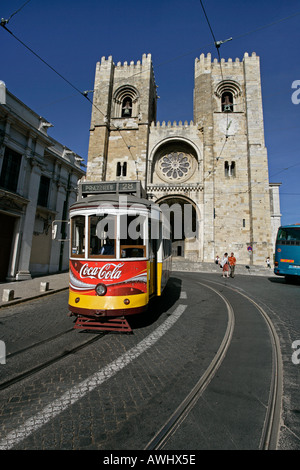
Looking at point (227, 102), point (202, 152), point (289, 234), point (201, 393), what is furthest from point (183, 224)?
point (201, 393)

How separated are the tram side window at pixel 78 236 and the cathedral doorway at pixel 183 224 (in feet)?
62.2

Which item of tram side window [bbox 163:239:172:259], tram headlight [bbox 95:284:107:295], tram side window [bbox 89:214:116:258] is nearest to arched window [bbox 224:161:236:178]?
tram side window [bbox 163:239:172:259]

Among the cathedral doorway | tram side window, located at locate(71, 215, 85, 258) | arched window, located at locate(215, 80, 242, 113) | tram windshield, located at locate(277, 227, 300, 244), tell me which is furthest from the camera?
arched window, located at locate(215, 80, 242, 113)

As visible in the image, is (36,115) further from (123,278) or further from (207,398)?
(207,398)

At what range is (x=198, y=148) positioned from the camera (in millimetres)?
24266

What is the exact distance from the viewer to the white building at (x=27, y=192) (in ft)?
35.5

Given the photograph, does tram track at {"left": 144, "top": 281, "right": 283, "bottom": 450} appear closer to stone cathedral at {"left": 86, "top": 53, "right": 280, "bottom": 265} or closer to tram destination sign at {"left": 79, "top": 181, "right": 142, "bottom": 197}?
tram destination sign at {"left": 79, "top": 181, "right": 142, "bottom": 197}

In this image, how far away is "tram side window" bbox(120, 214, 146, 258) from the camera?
14.5ft

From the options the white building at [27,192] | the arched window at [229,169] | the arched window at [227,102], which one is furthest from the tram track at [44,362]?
the arched window at [227,102]

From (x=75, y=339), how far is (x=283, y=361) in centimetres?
350

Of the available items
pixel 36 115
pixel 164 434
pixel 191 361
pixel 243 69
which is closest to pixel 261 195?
pixel 243 69

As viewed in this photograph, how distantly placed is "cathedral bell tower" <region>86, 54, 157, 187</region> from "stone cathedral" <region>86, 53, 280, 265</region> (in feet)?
0.37

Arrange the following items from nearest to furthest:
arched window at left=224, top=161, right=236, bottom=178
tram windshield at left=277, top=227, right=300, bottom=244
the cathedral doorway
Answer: tram windshield at left=277, top=227, right=300, bottom=244
arched window at left=224, top=161, right=236, bottom=178
the cathedral doorway

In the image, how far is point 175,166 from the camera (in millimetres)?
25797
